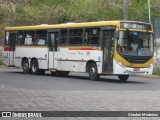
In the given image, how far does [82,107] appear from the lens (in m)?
14.0

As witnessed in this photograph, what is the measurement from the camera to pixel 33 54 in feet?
103

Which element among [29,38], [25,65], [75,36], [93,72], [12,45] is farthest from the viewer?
[12,45]

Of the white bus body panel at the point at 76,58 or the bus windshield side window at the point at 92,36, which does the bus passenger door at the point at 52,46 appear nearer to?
the white bus body panel at the point at 76,58

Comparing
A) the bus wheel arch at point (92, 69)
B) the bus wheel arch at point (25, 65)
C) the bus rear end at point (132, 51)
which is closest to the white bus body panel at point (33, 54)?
the bus wheel arch at point (25, 65)

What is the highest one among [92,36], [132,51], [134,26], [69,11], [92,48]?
[69,11]

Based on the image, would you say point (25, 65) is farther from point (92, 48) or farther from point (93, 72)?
point (93, 72)

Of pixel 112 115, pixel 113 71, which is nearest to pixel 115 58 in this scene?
pixel 113 71

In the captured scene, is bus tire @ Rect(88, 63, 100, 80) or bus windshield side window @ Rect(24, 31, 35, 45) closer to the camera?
bus tire @ Rect(88, 63, 100, 80)

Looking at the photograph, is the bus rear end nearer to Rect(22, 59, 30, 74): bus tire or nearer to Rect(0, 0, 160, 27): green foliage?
Rect(22, 59, 30, 74): bus tire

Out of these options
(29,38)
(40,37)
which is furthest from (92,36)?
(29,38)

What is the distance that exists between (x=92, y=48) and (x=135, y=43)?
234 centimetres

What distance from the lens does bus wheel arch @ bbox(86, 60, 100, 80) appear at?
1026 inches

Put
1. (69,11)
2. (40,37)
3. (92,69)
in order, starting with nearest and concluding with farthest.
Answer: (92,69)
(40,37)
(69,11)

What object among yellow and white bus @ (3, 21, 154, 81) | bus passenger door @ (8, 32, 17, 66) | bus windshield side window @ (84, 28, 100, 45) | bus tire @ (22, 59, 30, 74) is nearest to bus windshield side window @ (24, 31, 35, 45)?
yellow and white bus @ (3, 21, 154, 81)
